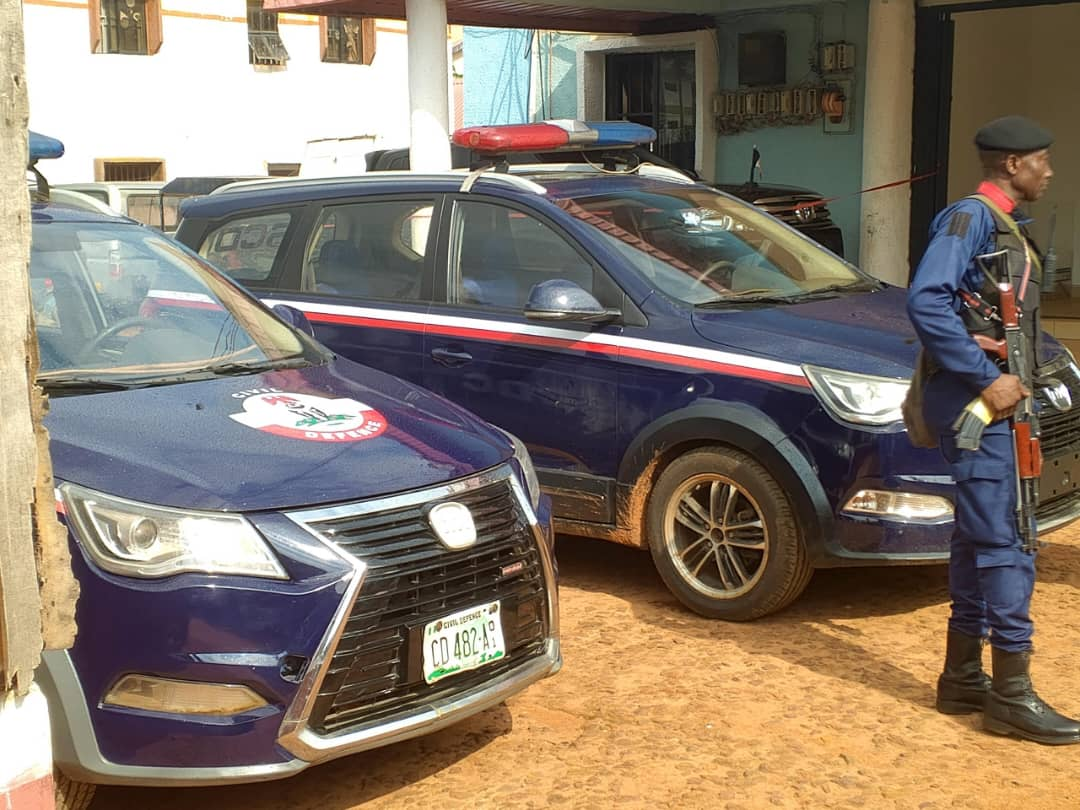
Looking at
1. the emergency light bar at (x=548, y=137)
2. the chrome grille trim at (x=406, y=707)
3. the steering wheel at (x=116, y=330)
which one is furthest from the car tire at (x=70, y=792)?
the emergency light bar at (x=548, y=137)

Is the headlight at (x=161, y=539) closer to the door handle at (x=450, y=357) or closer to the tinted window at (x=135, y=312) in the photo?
the tinted window at (x=135, y=312)

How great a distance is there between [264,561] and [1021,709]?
2.28 metres

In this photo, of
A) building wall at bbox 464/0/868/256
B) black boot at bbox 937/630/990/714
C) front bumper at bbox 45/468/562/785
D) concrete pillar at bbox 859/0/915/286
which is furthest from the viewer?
building wall at bbox 464/0/868/256

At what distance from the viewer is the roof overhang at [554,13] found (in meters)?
12.8

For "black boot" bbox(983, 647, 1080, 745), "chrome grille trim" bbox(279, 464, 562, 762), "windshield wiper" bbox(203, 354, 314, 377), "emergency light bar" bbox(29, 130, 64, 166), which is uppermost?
"emergency light bar" bbox(29, 130, 64, 166)

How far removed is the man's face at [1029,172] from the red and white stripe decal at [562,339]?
1.09 metres

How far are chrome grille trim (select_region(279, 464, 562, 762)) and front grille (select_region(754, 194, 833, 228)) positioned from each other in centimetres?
758

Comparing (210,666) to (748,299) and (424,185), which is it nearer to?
(748,299)

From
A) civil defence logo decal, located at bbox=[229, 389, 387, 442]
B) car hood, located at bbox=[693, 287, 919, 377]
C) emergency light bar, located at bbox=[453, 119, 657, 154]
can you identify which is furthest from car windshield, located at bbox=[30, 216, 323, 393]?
emergency light bar, located at bbox=[453, 119, 657, 154]

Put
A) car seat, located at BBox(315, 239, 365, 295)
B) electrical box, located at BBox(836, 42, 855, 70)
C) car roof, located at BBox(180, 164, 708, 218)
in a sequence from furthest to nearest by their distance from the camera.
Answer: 1. electrical box, located at BBox(836, 42, 855, 70)
2. car seat, located at BBox(315, 239, 365, 295)
3. car roof, located at BBox(180, 164, 708, 218)

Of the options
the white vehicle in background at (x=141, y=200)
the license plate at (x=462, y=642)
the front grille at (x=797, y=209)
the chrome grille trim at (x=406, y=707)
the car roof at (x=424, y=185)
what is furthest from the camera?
the white vehicle in background at (x=141, y=200)

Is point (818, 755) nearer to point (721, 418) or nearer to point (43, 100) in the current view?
point (721, 418)

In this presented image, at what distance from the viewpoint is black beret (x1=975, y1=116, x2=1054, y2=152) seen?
426 cm

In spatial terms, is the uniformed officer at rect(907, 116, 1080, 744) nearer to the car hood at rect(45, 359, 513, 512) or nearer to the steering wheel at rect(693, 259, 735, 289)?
the car hood at rect(45, 359, 513, 512)
